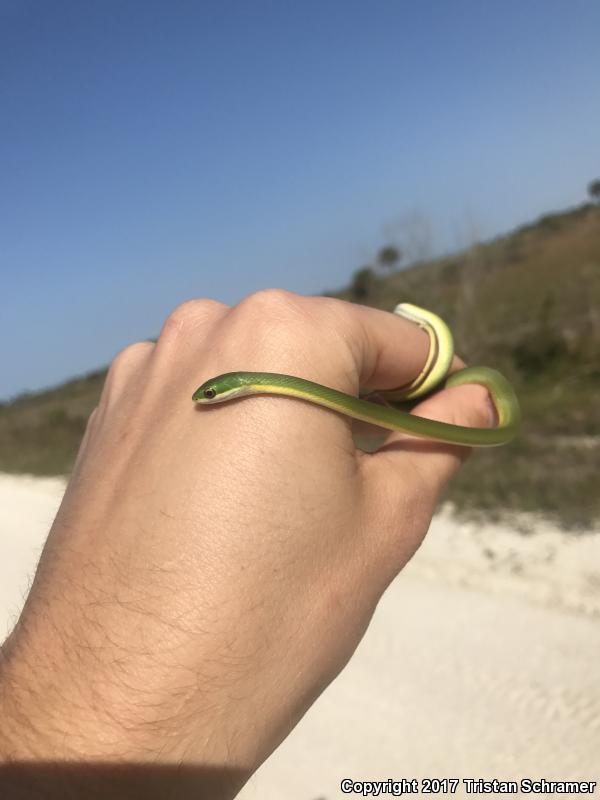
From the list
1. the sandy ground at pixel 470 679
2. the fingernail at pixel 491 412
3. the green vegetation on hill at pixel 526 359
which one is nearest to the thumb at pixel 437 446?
the fingernail at pixel 491 412

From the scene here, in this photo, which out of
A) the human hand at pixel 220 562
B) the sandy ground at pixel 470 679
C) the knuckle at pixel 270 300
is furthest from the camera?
the sandy ground at pixel 470 679

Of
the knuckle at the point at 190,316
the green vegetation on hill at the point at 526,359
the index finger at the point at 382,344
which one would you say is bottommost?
the green vegetation on hill at the point at 526,359

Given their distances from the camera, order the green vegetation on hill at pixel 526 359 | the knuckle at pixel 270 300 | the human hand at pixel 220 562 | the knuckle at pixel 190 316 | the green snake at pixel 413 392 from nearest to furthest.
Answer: the human hand at pixel 220 562 → the green snake at pixel 413 392 → the knuckle at pixel 270 300 → the knuckle at pixel 190 316 → the green vegetation on hill at pixel 526 359

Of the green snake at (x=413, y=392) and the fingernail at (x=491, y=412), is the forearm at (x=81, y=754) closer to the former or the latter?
the green snake at (x=413, y=392)

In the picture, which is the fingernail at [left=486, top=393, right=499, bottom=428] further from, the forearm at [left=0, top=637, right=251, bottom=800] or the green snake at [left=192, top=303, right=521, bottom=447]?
the forearm at [left=0, top=637, right=251, bottom=800]

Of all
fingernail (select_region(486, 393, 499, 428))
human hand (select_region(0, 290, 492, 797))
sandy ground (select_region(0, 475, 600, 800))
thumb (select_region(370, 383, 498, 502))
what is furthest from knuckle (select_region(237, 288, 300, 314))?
sandy ground (select_region(0, 475, 600, 800))

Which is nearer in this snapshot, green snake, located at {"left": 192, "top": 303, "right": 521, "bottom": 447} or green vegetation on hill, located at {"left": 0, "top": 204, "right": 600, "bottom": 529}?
green snake, located at {"left": 192, "top": 303, "right": 521, "bottom": 447}

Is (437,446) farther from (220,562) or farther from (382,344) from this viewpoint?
(220,562)
